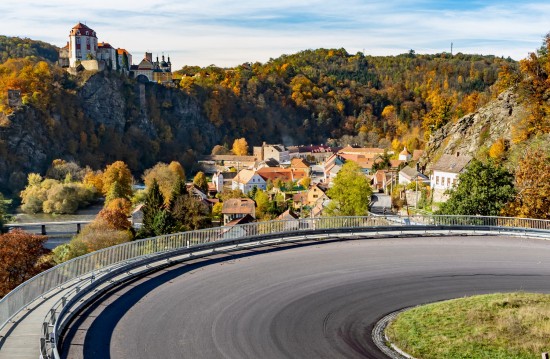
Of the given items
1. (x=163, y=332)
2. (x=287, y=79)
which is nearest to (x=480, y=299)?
(x=163, y=332)

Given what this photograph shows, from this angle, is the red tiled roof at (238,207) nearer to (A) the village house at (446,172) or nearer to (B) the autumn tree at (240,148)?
(A) the village house at (446,172)

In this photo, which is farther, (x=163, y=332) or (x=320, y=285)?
(x=320, y=285)

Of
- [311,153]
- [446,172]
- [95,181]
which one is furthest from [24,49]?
[446,172]

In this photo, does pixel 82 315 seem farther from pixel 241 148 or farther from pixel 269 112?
pixel 269 112

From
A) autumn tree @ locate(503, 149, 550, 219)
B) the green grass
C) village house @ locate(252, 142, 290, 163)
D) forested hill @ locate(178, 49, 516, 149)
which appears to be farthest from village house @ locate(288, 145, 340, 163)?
the green grass

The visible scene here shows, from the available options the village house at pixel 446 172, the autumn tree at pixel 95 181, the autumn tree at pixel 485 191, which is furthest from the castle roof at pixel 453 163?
the autumn tree at pixel 95 181

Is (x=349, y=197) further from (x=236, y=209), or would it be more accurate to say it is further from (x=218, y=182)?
(x=218, y=182)
